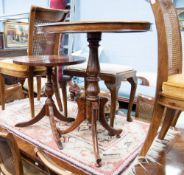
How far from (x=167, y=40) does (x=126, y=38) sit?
2.33m

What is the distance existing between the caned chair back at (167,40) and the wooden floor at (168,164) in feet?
1.73

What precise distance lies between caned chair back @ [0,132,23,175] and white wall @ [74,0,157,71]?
2658 mm

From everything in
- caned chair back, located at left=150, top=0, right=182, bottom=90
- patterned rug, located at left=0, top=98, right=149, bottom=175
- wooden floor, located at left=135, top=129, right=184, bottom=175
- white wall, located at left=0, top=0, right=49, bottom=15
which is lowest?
wooden floor, located at left=135, top=129, right=184, bottom=175

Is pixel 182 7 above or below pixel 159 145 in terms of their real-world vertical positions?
above

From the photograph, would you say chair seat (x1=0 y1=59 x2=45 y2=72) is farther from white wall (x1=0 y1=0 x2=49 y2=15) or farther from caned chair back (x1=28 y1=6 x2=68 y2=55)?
white wall (x1=0 y1=0 x2=49 y2=15)

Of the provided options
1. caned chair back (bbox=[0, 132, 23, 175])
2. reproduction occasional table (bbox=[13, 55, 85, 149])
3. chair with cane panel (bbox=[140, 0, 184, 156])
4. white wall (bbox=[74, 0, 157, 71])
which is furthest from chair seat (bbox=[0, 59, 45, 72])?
white wall (bbox=[74, 0, 157, 71])

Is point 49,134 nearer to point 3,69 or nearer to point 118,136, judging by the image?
point 118,136

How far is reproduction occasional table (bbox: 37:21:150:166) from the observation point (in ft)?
4.10

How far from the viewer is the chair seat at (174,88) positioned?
1.26m

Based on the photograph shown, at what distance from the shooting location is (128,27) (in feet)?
4.12

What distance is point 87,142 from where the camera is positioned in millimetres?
1688

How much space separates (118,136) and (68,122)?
0.50 metres

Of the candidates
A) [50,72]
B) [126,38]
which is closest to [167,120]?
[50,72]

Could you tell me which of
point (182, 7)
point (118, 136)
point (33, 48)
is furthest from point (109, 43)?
point (118, 136)
